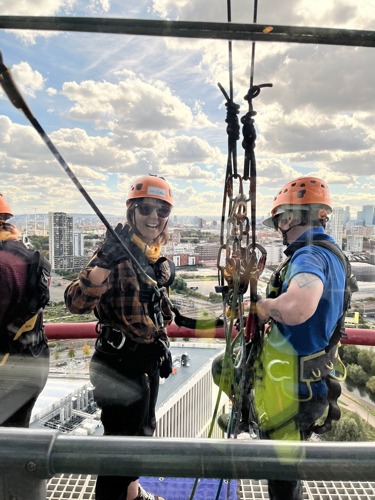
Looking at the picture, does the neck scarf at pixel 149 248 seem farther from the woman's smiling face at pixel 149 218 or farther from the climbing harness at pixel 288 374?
the climbing harness at pixel 288 374

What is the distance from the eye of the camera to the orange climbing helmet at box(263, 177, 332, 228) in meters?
1.61

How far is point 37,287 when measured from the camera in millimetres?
1679

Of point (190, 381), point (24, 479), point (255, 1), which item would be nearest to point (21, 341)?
point (190, 381)

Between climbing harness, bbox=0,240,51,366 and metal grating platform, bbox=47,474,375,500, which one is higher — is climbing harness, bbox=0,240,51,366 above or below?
above

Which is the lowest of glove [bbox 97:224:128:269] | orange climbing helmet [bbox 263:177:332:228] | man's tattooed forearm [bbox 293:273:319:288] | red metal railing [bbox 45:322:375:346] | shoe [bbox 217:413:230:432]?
shoe [bbox 217:413:230:432]

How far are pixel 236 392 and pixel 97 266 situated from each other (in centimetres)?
64

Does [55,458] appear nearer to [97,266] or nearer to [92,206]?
[92,206]

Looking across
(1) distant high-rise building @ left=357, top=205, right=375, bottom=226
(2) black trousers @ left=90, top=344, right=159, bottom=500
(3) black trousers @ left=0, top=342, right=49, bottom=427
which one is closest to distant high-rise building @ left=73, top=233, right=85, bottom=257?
(2) black trousers @ left=90, top=344, right=159, bottom=500

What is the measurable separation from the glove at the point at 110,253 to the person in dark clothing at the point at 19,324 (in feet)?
1.42

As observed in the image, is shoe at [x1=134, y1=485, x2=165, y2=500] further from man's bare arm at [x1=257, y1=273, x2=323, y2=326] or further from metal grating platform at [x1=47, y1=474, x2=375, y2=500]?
man's bare arm at [x1=257, y1=273, x2=323, y2=326]

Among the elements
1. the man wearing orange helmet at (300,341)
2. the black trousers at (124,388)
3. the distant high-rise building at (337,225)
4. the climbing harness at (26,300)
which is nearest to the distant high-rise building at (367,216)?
the distant high-rise building at (337,225)

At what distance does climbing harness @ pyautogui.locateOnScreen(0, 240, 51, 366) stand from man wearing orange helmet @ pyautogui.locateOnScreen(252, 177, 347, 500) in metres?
0.94

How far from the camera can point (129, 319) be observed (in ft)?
4.84

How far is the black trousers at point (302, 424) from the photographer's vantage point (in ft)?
4.38
